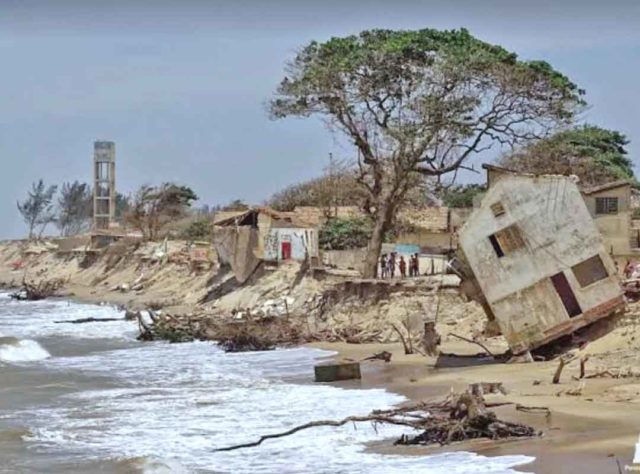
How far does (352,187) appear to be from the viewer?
61.6 m

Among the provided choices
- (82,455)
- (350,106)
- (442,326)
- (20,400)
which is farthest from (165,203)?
(82,455)

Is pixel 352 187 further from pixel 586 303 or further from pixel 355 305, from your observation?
pixel 586 303

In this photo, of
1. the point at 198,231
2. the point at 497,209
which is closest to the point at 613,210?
the point at 497,209

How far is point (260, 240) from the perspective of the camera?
2060 inches

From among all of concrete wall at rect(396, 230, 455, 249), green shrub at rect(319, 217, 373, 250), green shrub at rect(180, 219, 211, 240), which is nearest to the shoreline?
green shrub at rect(319, 217, 373, 250)

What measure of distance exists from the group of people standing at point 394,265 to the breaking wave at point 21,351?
1388 cm

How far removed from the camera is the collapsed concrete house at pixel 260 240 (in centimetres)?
5050

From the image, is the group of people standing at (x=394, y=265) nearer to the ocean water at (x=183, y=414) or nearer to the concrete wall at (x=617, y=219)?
the concrete wall at (x=617, y=219)

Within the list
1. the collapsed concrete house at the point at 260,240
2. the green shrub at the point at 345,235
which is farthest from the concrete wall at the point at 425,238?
the collapsed concrete house at the point at 260,240

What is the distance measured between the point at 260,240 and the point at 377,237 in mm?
12499

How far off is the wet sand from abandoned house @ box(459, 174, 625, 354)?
49.1 inches

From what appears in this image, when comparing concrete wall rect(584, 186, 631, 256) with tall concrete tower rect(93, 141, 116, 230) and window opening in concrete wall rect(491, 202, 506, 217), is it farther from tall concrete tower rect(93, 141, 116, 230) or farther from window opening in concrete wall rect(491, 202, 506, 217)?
tall concrete tower rect(93, 141, 116, 230)

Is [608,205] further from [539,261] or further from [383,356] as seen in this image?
[539,261]

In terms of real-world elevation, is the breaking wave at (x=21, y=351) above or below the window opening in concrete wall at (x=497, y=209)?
below
